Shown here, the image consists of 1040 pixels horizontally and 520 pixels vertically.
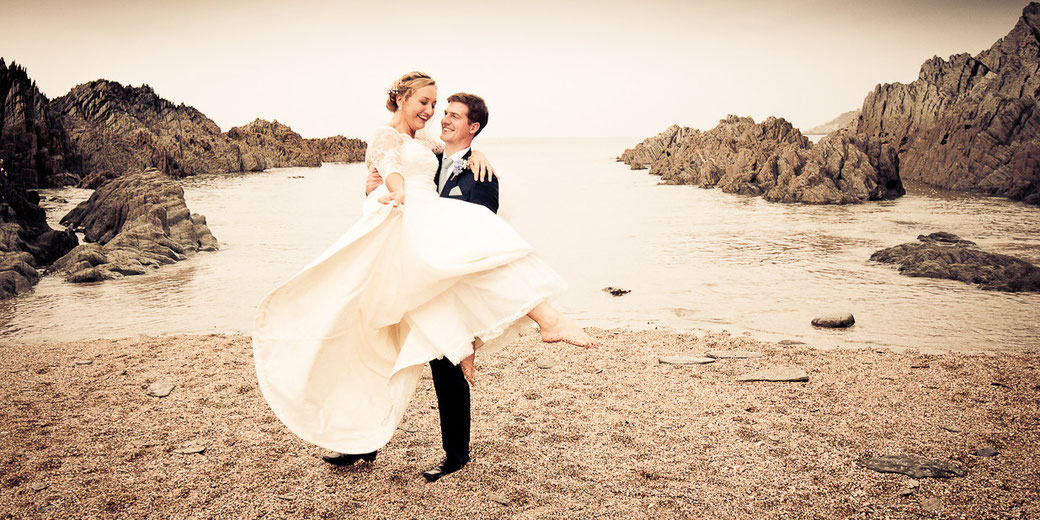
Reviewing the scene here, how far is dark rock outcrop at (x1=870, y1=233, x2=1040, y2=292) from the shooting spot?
13023mm

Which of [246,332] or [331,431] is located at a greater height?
[331,431]

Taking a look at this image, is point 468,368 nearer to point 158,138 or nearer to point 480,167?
point 480,167

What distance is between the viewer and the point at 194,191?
4744cm

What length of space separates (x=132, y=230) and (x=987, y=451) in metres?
20.6

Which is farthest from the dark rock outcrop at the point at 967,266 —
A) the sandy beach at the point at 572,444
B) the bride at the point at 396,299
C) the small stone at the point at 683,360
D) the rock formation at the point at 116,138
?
the rock formation at the point at 116,138

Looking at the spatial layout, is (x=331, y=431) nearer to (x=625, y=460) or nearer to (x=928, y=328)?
(x=625, y=460)

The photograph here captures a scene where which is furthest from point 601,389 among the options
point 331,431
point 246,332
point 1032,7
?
point 1032,7

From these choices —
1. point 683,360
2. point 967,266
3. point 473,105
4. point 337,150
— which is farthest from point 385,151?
point 337,150

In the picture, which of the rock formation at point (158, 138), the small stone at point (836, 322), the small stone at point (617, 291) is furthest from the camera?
the rock formation at point (158, 138)

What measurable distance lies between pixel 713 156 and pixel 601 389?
47688mm

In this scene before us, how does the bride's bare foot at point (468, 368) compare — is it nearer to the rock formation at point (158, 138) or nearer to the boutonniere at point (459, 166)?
the boutonniere at point (459, 166)

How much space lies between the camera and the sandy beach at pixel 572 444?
4.02 metres

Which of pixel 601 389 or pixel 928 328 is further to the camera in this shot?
pixel 928 328

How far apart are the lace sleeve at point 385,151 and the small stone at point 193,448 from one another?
10.0 feet
